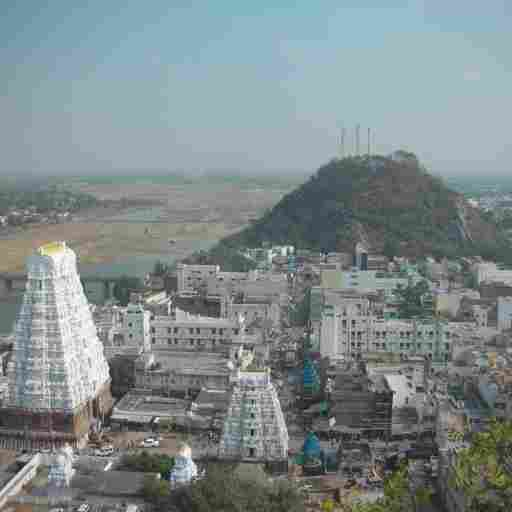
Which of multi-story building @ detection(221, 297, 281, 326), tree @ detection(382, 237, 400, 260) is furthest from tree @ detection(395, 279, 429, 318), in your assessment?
tree @ detection(382, 237, 400, 260)

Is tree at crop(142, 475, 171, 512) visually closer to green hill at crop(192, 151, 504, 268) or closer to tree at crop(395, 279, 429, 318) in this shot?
tree at crop(395, 279, 429, 318)

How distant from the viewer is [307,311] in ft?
97.0

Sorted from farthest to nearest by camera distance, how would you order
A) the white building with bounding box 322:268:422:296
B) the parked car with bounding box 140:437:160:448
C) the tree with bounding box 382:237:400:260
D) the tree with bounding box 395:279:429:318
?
the tree with bounding box 382:237:400:260 < the white building with bounding box 322:268:422:296 < the tree with bounding box 395:279:429:318 < the parked car with bounding box 140:437:160:448

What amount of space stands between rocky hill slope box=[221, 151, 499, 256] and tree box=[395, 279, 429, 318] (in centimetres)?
1069

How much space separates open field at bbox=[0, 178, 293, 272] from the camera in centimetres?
5788

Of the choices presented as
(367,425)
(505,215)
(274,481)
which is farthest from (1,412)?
(505,215)

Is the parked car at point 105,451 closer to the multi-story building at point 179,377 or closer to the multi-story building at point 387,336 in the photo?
the multi-story building at point 179,377

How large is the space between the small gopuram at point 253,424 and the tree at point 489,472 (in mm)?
4988

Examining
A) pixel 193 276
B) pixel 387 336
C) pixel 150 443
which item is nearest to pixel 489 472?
pixel 150 443

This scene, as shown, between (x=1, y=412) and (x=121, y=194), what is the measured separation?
342ft

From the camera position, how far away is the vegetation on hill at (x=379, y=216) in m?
42.8

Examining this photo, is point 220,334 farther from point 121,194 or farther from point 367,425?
point 121,194

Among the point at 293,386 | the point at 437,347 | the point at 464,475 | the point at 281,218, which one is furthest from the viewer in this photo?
the point at 281,218

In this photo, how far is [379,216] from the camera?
148ft
